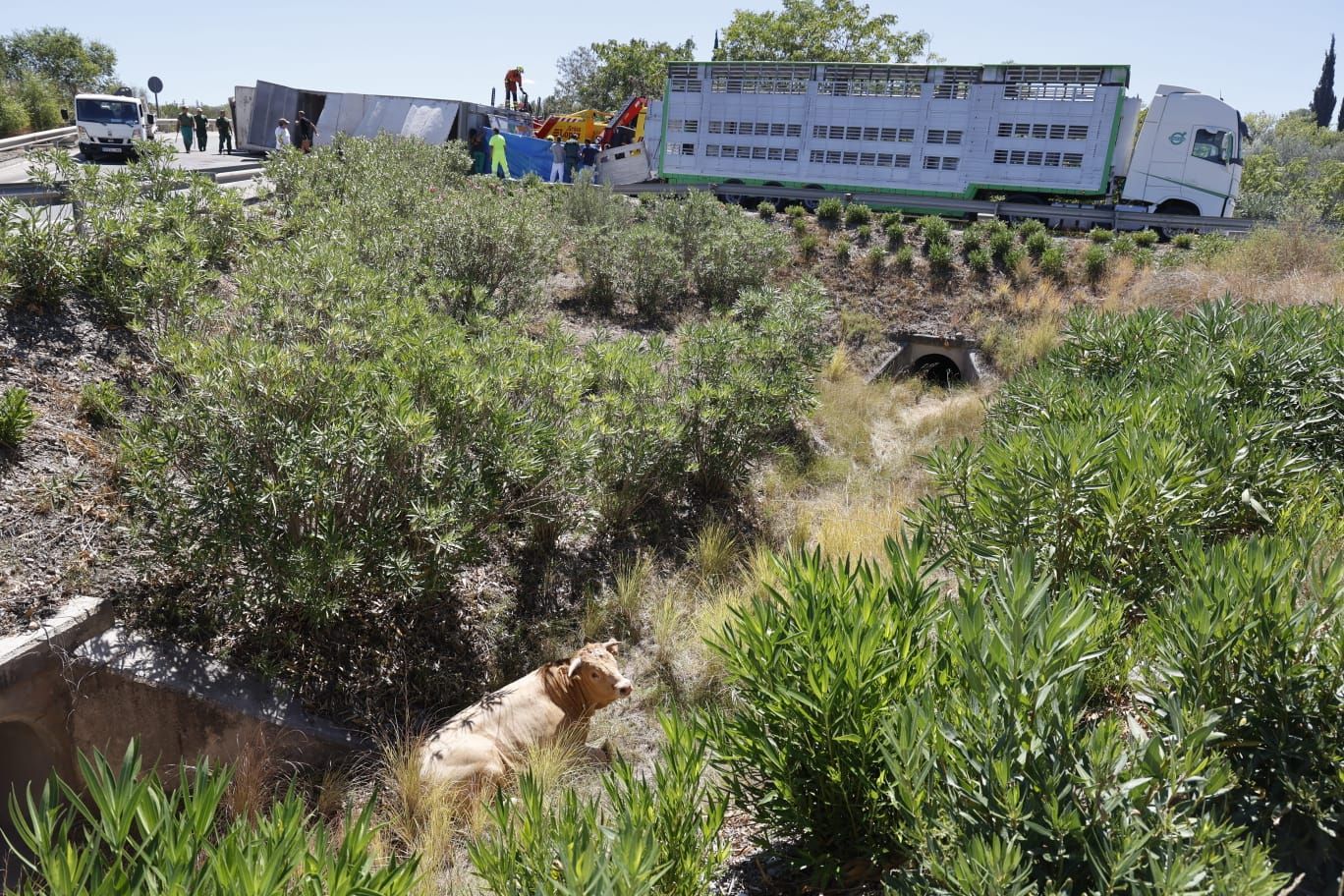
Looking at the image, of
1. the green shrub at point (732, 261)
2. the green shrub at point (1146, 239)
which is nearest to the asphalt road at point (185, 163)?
the green shrub at point (732, 261)

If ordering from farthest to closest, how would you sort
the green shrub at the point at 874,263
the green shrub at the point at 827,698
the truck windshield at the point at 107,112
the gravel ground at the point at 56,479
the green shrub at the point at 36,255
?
the truck windshield at the point at 107,112, the green shrub at the point at 874,263, the green shrub at the point at 36,255, the gravel ground at the point at 56,479, the green shrub at the point at 827,698

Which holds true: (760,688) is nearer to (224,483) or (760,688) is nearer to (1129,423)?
(1129,423)

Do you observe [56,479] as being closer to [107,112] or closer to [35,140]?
[107,112]

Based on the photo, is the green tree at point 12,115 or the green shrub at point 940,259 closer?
the green shrub at point 940,259

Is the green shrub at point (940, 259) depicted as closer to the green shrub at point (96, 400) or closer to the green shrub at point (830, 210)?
the green shrub at point (830, 210)

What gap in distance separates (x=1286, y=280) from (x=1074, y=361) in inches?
352

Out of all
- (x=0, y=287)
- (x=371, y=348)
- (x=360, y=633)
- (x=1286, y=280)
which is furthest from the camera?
(x=1286, y=280)

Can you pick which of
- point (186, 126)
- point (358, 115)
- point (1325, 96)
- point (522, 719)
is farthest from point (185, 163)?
point (1325, 96)

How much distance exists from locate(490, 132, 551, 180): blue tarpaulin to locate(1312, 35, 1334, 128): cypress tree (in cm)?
7535

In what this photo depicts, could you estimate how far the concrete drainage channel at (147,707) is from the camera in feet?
15.9

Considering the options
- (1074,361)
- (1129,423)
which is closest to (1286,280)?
(1074,361)

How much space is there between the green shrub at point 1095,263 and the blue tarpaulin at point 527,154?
16095 mm

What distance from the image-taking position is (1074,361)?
662 centimetres

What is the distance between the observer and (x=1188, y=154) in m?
19.4
